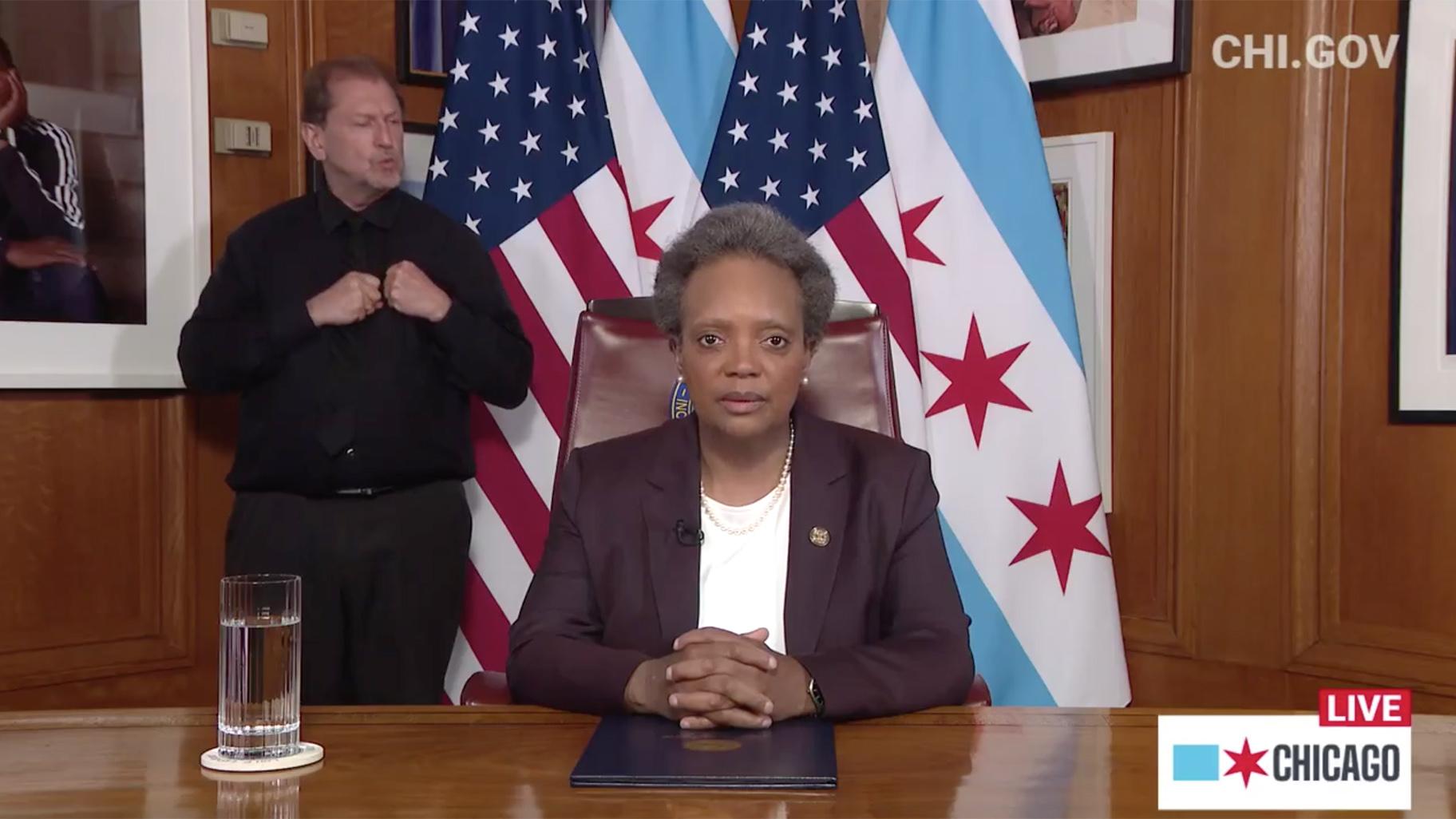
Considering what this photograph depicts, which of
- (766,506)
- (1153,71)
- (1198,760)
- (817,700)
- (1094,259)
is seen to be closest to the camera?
(1198,760)

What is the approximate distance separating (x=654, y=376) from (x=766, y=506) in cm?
44

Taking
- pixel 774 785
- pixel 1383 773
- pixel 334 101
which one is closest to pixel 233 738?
pixel 774 785

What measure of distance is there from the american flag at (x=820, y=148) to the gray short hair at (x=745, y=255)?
1.23m

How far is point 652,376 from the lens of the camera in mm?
2320

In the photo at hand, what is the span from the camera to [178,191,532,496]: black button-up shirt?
2.83 metres

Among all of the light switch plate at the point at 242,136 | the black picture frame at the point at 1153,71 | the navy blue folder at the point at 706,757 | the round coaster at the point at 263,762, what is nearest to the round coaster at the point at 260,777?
the round coaster at the point at 263,762

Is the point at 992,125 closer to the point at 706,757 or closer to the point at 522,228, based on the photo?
the point at 522,228

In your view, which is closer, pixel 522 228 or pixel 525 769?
pixel 525 769

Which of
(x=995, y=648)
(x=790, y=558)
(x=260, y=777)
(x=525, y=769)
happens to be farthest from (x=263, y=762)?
(x=995, y=648)

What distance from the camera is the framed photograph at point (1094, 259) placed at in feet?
11.1

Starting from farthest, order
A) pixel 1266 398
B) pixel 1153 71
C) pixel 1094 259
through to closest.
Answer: pixel 1094 259 < pixel 1153 71 < pixel 1266 398

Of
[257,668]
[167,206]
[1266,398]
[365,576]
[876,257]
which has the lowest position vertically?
[365,576]

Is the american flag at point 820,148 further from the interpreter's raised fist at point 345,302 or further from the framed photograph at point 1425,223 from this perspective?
the framed photograph at point 1425,223

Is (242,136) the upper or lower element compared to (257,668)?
upper
